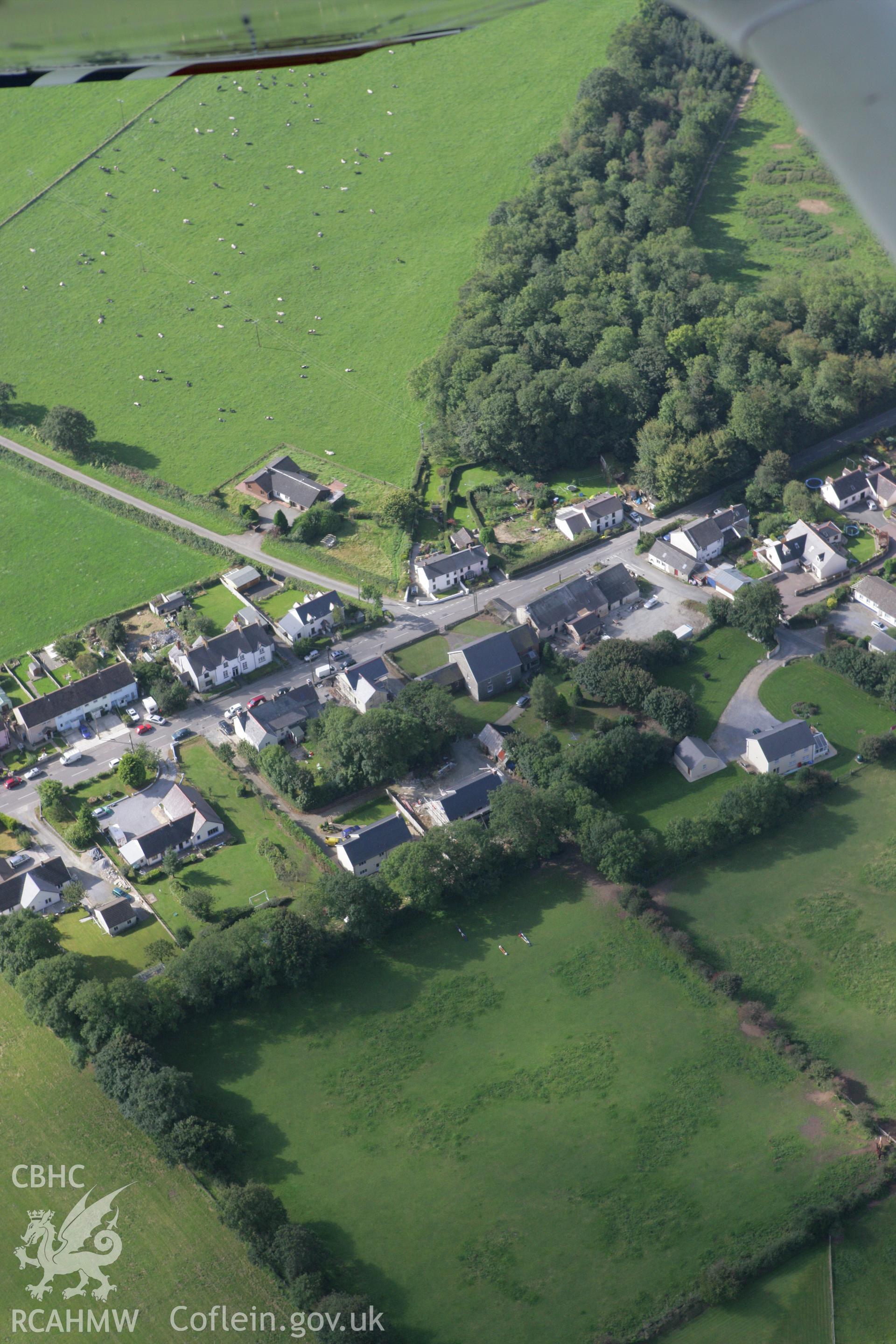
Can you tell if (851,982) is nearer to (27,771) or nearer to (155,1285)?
(155,1285)

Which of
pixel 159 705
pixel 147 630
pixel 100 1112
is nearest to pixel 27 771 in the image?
pixel 159 705

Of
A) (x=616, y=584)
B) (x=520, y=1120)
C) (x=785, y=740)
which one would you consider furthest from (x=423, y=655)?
(x=520, y=1120)

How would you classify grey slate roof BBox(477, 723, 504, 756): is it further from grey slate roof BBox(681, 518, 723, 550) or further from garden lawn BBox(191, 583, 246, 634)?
grey slate roof BBox(681, 518, 723, 550)

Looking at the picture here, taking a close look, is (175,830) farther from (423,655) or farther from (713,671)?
(713,671)

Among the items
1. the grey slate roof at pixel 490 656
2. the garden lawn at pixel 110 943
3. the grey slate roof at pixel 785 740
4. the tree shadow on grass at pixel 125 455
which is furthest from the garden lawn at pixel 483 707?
the tree shadow on grass at pixel 125 455

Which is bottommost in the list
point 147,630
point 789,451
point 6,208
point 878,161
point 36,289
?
point 789,451

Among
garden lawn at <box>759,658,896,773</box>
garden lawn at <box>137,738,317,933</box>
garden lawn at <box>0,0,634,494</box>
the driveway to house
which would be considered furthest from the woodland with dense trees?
garden lawn at <box>137,738,317,933</box>
